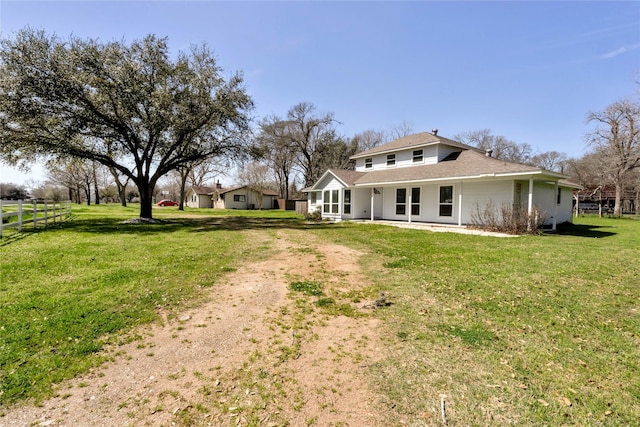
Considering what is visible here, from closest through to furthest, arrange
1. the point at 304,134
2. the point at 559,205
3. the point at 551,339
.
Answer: the point at 551,339, the point at 559,205, the point at 304,134

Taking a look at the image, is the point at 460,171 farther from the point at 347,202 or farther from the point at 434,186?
the point at 347,202

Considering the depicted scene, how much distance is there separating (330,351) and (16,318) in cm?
413

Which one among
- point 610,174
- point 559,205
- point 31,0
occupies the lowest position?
point 559,205

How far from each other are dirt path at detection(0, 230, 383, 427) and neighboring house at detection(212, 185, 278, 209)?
146ft

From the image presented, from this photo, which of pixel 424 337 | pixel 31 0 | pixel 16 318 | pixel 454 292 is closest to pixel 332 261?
pixel 454 292

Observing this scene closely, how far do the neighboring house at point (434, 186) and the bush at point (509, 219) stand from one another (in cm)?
30

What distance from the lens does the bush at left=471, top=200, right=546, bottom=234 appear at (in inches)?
515

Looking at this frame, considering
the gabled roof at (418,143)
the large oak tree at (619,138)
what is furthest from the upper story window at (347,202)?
the large oak tree at (619,138)

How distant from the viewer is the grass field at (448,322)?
270 centimetres

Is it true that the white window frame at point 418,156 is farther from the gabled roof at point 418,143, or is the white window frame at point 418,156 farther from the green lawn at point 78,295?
the green lawn at point 78,295

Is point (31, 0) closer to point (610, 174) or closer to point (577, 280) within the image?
point (577, 280)

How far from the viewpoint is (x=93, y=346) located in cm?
345

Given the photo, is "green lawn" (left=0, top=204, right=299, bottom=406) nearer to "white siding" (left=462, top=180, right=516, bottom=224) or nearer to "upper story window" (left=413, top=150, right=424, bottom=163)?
"white siding" (left=462, top=180, right=516, bottom=224)

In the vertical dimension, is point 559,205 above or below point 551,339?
above
